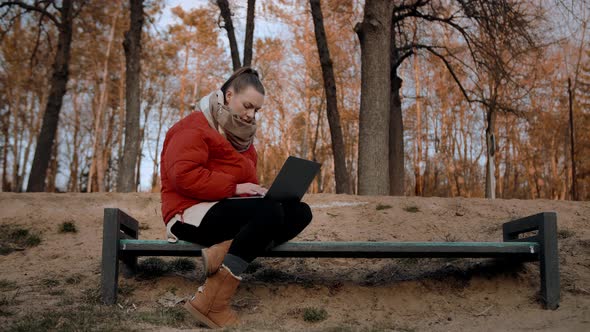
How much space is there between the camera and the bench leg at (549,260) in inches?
148

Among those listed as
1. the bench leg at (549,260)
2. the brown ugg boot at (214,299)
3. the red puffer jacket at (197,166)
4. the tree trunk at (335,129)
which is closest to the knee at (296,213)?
the red puffer jacket at (197,166)

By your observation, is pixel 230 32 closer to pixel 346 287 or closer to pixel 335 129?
pixel 335 129

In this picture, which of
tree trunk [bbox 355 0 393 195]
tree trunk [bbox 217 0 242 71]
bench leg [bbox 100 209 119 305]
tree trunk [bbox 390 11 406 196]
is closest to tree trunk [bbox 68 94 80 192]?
tree trunk [bbox 217 0 242 71]

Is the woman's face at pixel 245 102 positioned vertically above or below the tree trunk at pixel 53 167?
below

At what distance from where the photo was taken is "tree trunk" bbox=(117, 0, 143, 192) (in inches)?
438

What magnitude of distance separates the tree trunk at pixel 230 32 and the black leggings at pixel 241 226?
29.9ft

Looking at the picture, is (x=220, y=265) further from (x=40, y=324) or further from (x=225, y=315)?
(x=40, y=324)

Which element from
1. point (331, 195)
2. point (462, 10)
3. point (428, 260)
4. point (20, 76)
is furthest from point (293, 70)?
point (428, 260)

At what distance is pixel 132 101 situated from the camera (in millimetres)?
11211

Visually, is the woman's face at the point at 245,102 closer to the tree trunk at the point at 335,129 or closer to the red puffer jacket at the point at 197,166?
the red puffer jacket at the point at 197,166

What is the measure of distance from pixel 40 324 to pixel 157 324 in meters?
0.65

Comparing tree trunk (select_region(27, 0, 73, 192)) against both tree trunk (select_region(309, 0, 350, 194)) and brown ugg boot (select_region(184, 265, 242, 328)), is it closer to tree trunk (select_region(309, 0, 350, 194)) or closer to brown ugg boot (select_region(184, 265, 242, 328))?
tree trunk (select_region(309, 0, 350, 194))

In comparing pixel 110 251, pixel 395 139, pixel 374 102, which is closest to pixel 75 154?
pixel 395 139

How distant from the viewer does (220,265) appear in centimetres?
342
